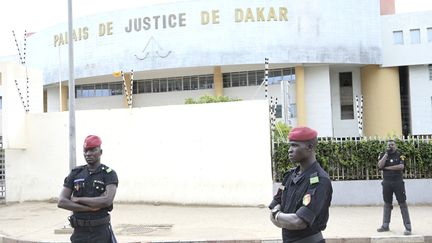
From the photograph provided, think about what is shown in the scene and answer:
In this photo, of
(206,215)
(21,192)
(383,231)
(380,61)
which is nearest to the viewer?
(383,231)

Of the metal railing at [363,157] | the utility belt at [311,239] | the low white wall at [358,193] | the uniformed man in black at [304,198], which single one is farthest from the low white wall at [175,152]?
the utility belt at [311,239]

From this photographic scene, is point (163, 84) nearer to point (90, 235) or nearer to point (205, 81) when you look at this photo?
point (205, 81)

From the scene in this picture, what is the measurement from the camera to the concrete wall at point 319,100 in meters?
30.8

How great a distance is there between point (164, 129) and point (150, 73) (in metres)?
19.5

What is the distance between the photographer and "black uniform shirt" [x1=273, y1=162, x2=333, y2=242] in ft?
11.1

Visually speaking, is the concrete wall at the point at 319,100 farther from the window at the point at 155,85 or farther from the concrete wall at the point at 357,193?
the concrete wall at the point at 357,193

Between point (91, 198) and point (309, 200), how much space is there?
6.78ft

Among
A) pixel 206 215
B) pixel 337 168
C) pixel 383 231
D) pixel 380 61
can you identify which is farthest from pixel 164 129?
pixel 380 61

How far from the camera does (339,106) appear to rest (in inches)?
1293

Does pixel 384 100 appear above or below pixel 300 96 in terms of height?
below

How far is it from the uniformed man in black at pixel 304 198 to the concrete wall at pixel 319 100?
27.7m

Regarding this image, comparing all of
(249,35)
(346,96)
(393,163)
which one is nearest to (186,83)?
(249,35)

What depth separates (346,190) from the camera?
12.5 meters

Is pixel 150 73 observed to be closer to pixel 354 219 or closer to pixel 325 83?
pixel 325 83
